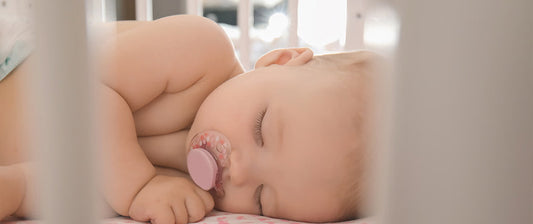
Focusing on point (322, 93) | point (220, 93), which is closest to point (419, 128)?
point (322, 93)

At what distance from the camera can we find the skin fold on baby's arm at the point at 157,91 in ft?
2.07

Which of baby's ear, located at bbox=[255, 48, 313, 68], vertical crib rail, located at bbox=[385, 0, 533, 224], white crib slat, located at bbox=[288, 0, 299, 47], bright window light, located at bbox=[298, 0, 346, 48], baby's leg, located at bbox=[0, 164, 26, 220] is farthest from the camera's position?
white crib slat, located at bbox=[288, 0, 299, 47]

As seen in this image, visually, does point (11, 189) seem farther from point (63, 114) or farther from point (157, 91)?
point (63, 114)

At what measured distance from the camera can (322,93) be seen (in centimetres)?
64

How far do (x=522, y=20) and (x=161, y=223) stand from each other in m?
0.52

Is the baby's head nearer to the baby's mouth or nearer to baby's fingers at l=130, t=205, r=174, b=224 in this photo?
the baby's mouth

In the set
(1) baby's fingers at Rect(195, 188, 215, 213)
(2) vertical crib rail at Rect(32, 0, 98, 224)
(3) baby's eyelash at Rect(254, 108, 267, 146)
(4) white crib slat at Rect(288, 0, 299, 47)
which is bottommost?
(1) baby's fingers at Rect(195, 188, 215, 213)

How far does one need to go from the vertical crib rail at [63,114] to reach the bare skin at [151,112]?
0.32m

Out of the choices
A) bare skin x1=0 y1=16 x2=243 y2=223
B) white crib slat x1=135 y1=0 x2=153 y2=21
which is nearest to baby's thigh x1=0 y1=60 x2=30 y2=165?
bare skin x1=0 y1=16 x2=243 y2=223

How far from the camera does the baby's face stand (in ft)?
2.01

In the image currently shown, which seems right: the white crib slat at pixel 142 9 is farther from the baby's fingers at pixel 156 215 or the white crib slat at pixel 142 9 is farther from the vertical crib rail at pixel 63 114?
the vertical crib rail at pixel 63 114

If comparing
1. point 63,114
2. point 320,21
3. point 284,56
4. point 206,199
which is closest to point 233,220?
point 206,199

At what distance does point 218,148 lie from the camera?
0.68 meters

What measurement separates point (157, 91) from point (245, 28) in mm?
577
